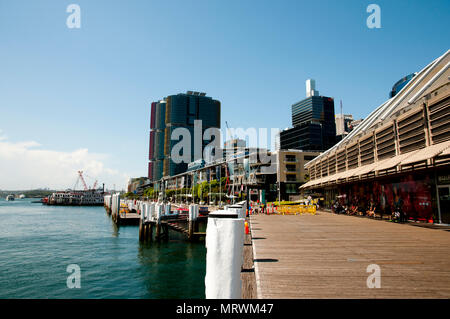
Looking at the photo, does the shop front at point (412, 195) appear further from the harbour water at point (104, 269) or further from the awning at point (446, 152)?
the harbour water at point (104, 269)

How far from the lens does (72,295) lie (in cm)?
1457

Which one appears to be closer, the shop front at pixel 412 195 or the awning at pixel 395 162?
the shop front at pixel 412 195

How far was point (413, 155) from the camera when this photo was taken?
726 inches

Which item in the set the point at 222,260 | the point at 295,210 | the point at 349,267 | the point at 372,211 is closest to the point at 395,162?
the point at 372,211

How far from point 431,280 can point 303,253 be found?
388cm

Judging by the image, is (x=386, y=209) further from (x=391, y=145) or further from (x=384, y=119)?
(x=384, y=119)

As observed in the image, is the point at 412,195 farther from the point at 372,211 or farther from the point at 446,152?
the point at 446,152

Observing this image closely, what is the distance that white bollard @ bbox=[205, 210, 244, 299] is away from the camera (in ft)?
12.3

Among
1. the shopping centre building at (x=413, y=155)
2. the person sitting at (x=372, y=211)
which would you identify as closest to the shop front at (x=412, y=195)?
the shopping centre building at (x=413, y=155)

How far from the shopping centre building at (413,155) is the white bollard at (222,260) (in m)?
16.2

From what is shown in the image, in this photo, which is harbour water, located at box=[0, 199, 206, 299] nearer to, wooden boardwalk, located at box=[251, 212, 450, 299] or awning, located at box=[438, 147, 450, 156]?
wooden boardwalk, located at box=[251, 212, 450, 299]

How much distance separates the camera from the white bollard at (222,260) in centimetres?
376

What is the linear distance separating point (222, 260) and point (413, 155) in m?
20.0
